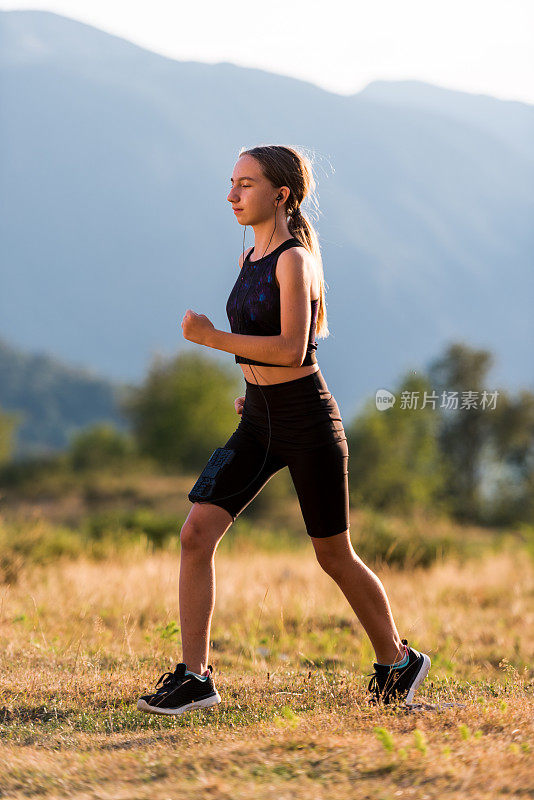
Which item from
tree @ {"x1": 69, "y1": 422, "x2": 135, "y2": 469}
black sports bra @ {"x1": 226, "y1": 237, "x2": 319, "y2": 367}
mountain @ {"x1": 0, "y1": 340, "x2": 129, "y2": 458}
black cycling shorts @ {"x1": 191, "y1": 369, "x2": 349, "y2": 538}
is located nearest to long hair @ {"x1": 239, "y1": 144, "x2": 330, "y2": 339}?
black sports bra @ {"x1": 226, "y1": 237, "x2": 319, "y2": 367}

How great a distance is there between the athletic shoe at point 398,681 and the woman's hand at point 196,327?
5.23 feet

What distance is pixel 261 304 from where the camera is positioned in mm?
3316

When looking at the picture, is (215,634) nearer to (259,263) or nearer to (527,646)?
(527,646)

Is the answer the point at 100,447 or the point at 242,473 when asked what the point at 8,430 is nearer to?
the point at 100,447

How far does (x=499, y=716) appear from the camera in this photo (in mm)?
3223

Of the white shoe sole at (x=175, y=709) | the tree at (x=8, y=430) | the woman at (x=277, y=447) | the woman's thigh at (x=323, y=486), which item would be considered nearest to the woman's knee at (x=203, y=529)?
the woman at (x=277, y=447)

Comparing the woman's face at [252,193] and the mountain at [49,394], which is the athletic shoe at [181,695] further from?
the mountain at [49,394]

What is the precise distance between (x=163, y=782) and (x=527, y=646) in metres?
4.68

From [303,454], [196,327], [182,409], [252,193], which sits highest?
[252,193]

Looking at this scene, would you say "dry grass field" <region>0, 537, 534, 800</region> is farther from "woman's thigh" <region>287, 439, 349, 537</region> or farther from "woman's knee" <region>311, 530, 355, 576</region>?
"woman's thigh" <region>287, 439, 349, 537</region>

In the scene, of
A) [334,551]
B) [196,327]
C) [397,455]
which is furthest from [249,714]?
[397,455]

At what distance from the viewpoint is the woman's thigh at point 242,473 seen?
343cm

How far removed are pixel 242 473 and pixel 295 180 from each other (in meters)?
1.22

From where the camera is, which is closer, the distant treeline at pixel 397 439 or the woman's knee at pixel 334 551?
the woman's knee at pixel 334 551
